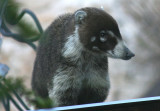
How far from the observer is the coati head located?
746 mm

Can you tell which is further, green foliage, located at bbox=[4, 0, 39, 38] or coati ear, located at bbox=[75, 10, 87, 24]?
coati ear, located at bbox=[75, 10, 87, 24]

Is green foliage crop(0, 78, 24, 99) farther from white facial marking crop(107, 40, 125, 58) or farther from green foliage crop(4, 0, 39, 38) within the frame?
white facial marking crop(107, 40, 125, 58)

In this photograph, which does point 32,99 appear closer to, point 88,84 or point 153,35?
point 88,84

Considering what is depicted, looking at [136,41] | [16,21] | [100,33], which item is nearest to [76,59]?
[100,33]

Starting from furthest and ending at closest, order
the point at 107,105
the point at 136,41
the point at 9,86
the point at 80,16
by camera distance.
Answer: the point at 136,41, the point at 80,16, the point at 107,105, the point at 9,86

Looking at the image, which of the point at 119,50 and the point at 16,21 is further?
the point at 119,50

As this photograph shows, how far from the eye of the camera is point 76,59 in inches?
32.9

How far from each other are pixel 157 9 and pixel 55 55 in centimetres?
65

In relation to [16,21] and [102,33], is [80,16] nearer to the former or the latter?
[102,33]

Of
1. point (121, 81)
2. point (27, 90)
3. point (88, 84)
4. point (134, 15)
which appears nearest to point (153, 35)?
point (134, 15)

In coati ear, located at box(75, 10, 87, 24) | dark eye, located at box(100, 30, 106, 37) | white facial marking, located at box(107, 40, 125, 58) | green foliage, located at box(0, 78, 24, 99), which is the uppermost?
green foliage, located at box(0, 78, 24, 99)

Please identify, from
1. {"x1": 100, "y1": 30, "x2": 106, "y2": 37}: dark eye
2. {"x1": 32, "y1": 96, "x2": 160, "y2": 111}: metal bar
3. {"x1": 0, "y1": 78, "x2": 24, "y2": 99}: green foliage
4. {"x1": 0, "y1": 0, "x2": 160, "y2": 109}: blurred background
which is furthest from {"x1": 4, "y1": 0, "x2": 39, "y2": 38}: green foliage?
{"x1": 0, "y1": 0, "x2": 160, "y2": 109}: blurred background

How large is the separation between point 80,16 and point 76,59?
123mm

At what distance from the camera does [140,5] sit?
132cm
